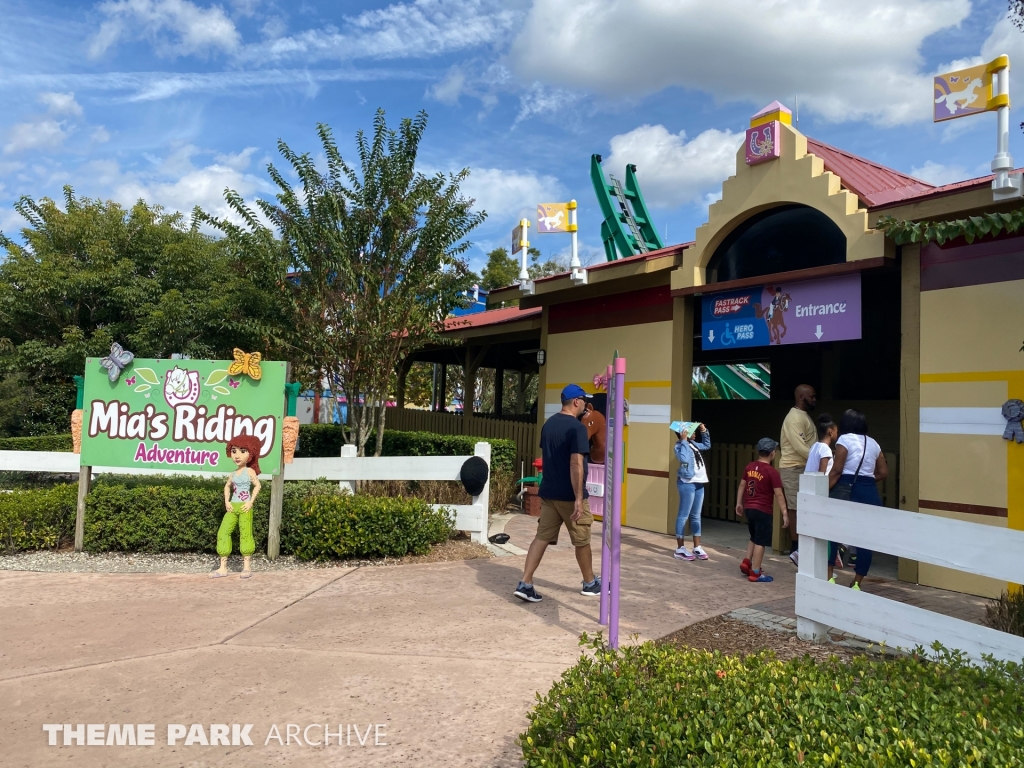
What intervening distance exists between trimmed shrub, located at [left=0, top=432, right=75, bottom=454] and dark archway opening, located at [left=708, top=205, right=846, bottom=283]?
1245 cm

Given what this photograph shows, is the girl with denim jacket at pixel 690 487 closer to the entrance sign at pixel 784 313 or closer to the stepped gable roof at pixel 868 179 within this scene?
the entrance sign at pixel 784 313

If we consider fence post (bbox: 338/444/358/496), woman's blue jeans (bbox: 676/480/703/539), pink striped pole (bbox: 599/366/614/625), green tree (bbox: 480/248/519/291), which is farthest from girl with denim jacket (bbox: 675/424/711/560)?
green tree (bbox: 480/248/519/291)

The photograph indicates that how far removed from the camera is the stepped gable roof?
752cm

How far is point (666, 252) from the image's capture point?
9969 millimetres

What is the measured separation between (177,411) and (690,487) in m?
5.61

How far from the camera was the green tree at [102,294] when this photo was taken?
46.0ft

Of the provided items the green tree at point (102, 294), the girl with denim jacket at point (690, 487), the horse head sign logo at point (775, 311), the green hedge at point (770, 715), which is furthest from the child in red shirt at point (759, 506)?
the green tree at point (102, 294)

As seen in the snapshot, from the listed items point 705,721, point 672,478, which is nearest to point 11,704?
point 705,721

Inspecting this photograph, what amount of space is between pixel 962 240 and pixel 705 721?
19.9ft

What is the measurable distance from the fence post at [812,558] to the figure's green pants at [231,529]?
4.95 meters

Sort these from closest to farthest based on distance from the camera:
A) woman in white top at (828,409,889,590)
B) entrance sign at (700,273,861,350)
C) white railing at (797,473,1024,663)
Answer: white railing at (797,473,1024,663) < woman in white top at (828,409,889,590) < entrance sign at (700,273,861,350)

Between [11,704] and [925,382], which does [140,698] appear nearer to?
[11,704]

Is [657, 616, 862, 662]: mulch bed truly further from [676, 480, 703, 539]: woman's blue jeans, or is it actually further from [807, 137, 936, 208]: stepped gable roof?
[807, 137, 936, 208]: stepped gable roof

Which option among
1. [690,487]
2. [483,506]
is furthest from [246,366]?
Answer: [690,487]
